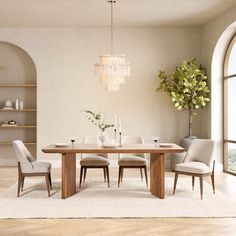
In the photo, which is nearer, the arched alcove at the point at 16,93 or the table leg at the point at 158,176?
the table leg at the point at 158,176

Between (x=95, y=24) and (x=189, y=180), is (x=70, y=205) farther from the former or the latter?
(x=95, y=24)

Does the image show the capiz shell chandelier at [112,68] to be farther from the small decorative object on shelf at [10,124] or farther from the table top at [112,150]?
the small decorative object on shelf at [10,124]

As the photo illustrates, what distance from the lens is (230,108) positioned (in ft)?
27.3

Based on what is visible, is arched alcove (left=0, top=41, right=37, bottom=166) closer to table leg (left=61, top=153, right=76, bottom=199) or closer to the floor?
table leg (left=61, top=153, right=76, bottom=199)

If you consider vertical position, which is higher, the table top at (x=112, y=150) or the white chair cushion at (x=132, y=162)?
the table top at (x=112, y=150)

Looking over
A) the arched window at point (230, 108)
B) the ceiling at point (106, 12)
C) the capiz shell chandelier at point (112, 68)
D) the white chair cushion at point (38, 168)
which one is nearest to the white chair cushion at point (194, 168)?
the capiz shell chandelier at point (112, 68)

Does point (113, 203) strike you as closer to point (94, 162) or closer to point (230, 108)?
point (94, 162)

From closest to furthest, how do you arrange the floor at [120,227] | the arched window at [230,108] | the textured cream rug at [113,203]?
the floor at [120,227] → the textured cream rug at [113,203] → the arched window at [230,108]

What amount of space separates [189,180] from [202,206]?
198 cm

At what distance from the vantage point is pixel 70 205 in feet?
17.5

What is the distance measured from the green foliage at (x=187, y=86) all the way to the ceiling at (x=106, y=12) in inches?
37.4

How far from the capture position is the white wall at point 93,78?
8.98 metres

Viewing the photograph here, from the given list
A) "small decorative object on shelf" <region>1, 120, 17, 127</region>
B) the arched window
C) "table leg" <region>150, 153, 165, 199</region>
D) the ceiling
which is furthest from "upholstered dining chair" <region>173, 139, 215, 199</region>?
"small decorative object on shelf" <region>1, 120, 17, 127</region>

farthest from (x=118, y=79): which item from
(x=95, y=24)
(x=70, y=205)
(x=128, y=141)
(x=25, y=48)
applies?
(x=25, y=48)
